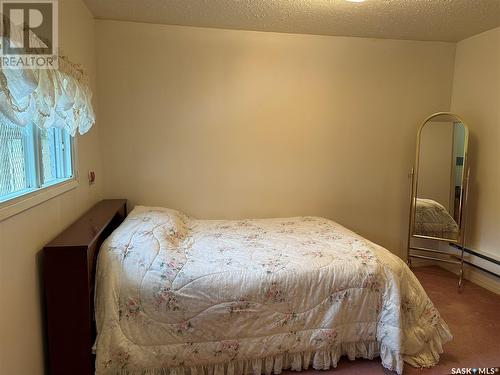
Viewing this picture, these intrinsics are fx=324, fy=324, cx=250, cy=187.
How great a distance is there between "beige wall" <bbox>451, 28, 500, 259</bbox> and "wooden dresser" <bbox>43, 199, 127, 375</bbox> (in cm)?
327

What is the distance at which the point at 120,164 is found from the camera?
2.89 metres

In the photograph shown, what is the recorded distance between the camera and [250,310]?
5.73 feet

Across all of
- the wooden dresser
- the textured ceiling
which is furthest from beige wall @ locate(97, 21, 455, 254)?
the wooden dresser

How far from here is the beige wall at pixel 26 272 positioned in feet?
4.20

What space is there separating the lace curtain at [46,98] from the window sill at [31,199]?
31cm

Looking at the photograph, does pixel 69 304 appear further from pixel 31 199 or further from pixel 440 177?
pixel 440 177

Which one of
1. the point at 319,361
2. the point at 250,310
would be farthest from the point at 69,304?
the point at 319,361

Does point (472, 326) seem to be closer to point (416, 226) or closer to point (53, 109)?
point (416, 226)

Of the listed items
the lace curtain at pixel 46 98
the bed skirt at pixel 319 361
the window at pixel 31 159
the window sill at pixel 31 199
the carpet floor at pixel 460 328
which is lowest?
the carpet floor at pixel 460 328

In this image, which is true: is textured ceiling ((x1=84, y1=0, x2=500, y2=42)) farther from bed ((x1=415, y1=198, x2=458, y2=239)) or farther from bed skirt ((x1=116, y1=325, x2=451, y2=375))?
bed skirt ((x1=116, y1=325, x2=451, y2=375))

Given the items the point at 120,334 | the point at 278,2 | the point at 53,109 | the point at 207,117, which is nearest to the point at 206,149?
the point at 207,117

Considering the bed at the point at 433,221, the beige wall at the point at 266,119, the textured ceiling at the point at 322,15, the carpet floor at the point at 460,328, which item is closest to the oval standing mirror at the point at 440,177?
the bed at the point at 433,221

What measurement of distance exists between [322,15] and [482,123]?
1826 mm

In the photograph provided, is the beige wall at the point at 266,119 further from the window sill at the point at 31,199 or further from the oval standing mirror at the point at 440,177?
the window sill at the point at 31,199
